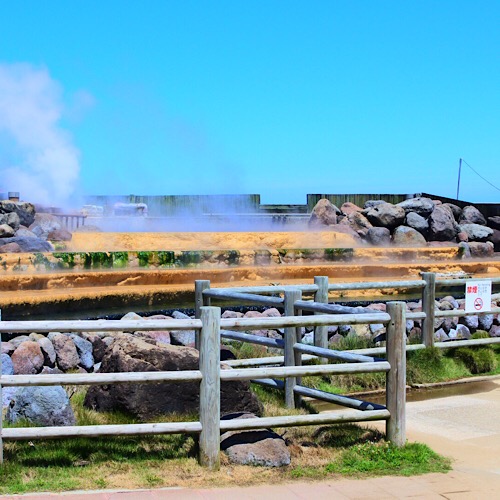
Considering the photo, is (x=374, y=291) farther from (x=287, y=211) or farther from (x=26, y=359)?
(x=287, y=211)

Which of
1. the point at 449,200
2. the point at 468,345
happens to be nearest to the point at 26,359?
the point at 468,345

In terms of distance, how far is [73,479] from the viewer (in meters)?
5.17

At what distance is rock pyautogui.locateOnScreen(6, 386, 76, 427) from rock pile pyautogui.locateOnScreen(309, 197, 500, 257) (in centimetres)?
2127

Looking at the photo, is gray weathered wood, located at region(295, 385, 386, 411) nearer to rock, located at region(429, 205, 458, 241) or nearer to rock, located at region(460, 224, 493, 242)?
rock, located at region(429, 205, 458, 241)

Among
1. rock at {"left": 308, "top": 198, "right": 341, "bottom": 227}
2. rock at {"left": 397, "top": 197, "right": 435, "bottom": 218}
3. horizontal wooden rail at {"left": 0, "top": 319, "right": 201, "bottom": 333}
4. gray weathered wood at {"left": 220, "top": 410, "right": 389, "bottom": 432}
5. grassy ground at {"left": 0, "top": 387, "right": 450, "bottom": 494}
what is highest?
rock at {"left": 397, "top": 197, "right": 435, "bottom": 218}

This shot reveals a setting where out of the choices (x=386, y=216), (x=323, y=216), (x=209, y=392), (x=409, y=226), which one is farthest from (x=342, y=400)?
(x=323, y=216)

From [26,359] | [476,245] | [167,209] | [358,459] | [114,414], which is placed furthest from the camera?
→ [167,209]

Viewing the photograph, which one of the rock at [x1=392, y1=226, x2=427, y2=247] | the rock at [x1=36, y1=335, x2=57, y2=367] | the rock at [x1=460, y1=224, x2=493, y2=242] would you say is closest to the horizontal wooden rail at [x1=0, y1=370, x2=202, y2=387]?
the rock at [x1=36, y1=335, x2=57, y2=367]

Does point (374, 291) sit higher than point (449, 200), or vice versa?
point (449, 200)

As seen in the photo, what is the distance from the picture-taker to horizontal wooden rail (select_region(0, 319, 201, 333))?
5328 mm

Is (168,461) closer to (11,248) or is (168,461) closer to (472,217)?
(11,248)

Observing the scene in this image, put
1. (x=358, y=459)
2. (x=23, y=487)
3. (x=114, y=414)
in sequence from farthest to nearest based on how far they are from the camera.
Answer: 1. (x=114, y=414)
2. (x=358, y=459)
3. (x=23, y=487)

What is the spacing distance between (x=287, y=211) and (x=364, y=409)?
2766 centimetres

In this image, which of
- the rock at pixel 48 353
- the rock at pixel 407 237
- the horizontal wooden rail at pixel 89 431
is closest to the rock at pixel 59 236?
the rock at pixel 407 237
